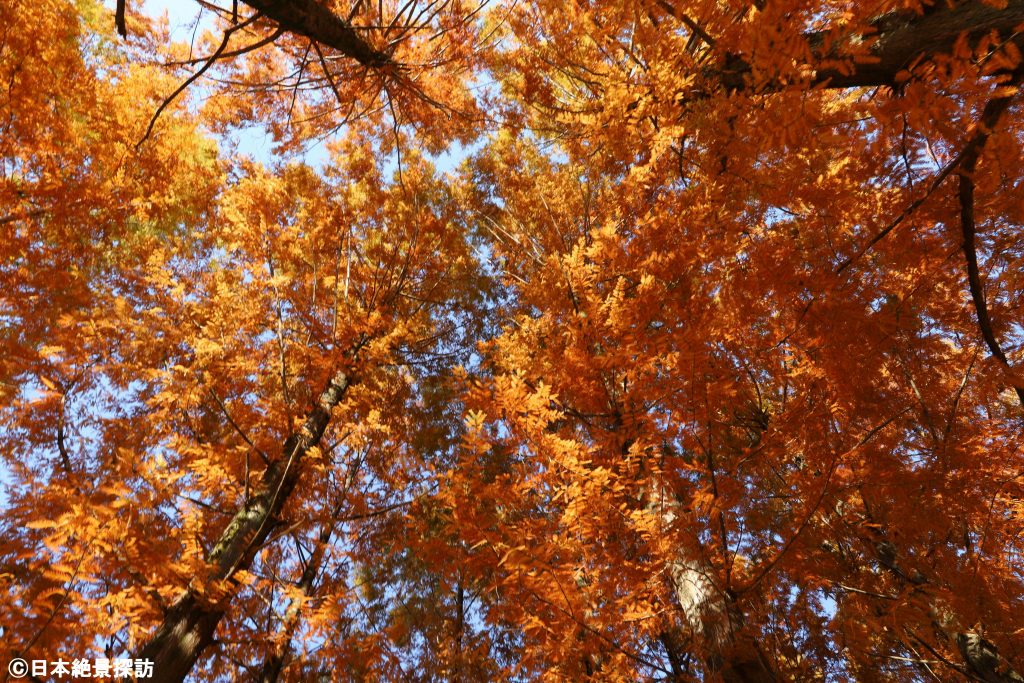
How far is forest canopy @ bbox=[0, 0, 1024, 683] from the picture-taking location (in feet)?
9.75

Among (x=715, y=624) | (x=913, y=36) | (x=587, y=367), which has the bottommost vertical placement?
(x=715, y=624)

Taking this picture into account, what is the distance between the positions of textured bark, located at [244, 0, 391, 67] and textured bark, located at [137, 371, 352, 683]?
3409mm

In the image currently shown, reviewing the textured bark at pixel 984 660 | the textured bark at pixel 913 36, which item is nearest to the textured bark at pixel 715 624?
the textured bark at pixel 913 36

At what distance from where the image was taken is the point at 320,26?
279 cm

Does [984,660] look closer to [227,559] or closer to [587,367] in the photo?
[587,367]

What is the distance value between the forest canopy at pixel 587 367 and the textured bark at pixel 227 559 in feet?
0.08

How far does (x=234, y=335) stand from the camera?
547cm

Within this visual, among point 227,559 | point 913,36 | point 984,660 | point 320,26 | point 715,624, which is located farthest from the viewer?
point 984,660

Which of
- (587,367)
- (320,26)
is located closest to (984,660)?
(587,367)

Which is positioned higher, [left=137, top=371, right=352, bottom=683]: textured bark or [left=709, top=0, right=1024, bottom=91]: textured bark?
[left=709, top=0, right=1024, bottom=91]: textured bark

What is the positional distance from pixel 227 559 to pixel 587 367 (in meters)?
3.37

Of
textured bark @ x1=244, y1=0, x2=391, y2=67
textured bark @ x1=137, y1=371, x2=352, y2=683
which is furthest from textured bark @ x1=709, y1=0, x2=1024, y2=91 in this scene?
textured bark @ x1=137, y1=371, x2=352, y2=683

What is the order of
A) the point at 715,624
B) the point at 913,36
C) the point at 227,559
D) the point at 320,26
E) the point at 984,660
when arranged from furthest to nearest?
1. the point at 984,660
2. the point at 227,559
3. the point at 715,624
4. the point at 913,36
5. the point at 320,26

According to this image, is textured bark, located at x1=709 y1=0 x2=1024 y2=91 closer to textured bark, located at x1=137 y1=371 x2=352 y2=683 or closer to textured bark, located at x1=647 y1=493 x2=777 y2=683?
textured bark, located at x1=647 y1=493 x2=777 y2=683
